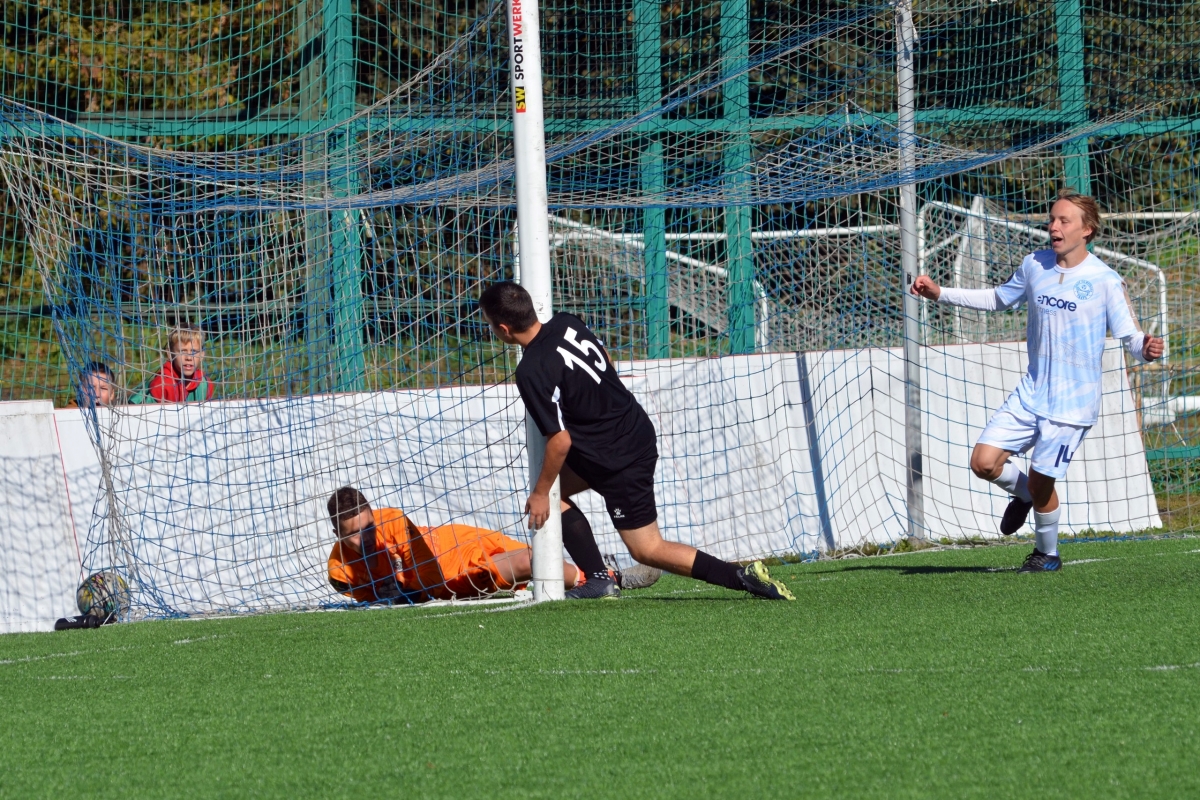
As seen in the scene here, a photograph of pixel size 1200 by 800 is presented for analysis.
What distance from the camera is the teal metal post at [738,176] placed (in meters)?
9.28

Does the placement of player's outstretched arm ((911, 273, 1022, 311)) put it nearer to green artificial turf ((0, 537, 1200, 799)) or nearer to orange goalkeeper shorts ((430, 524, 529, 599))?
green artificial turf ((0, 537, 1200, 799))

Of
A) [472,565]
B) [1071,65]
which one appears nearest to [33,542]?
[472,565]

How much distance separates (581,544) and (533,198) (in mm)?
1666

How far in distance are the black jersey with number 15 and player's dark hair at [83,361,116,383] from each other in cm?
317

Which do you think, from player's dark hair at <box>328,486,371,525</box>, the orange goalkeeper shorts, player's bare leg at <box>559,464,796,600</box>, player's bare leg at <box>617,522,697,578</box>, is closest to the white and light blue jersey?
player's bare leg at <box>559,464,796,600</box>

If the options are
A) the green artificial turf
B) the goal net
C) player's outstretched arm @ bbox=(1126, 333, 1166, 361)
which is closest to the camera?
the green artificial turf

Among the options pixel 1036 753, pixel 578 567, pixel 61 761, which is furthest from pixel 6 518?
pixel 1036 753

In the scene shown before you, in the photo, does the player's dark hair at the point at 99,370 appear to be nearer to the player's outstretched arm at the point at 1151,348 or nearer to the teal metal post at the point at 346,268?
the teal metal post at the point at 346,268

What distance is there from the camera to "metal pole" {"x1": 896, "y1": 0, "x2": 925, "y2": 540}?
9234 mm

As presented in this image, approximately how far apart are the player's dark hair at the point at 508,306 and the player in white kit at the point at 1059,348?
187cm

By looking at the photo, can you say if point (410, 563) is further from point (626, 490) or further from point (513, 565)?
point (626, 490)

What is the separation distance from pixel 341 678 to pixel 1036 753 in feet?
7.86

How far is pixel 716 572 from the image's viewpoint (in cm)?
607

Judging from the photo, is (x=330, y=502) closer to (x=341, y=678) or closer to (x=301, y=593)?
(x=301, y=593)
